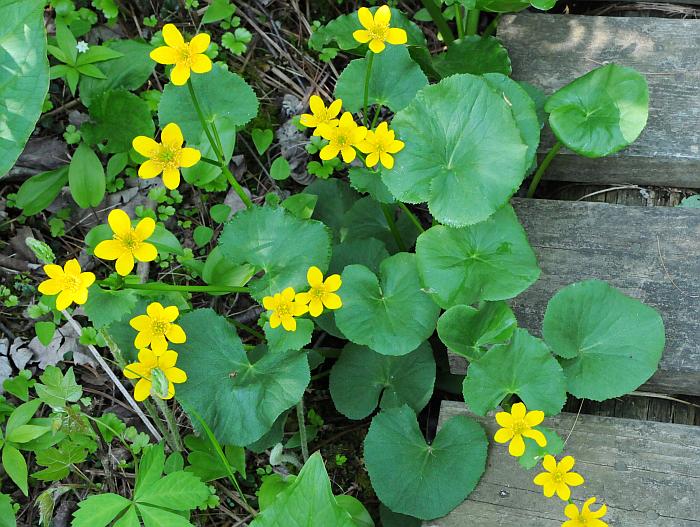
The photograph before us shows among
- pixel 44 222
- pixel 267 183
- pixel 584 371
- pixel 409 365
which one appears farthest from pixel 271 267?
pixel 44 222

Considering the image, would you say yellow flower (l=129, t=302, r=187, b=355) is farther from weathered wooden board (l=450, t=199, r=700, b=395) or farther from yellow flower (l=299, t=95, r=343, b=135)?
weathered wooden board (l=450, t=199, r=700, b=395)

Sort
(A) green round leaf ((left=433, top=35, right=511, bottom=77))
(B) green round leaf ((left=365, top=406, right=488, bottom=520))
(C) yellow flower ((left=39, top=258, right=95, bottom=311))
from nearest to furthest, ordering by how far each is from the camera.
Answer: (C) yellow flower ((left=39, top=258, right=95, bottom=311)) < (B) green round leaf ((left=365, top=406, right=488, bottom=520)) < (A) green round leaf ((left=433, top=35, right=511, bottom=77))

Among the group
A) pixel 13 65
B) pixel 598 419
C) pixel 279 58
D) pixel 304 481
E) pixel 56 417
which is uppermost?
pixel 13 65

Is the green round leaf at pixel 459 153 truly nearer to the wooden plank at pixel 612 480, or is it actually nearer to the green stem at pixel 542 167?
the green stem at pixel 542 167

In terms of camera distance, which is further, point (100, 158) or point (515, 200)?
point (100, 158)

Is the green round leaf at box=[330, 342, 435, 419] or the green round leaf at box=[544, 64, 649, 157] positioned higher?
the green round leaf at box=[544, 64, 649, 157]

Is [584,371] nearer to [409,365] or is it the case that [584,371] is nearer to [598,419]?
[598,419]

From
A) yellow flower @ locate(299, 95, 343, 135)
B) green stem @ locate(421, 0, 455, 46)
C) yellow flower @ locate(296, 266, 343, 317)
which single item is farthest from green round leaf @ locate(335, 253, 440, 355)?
green stem @ locate(421, 0, 455, 46)
